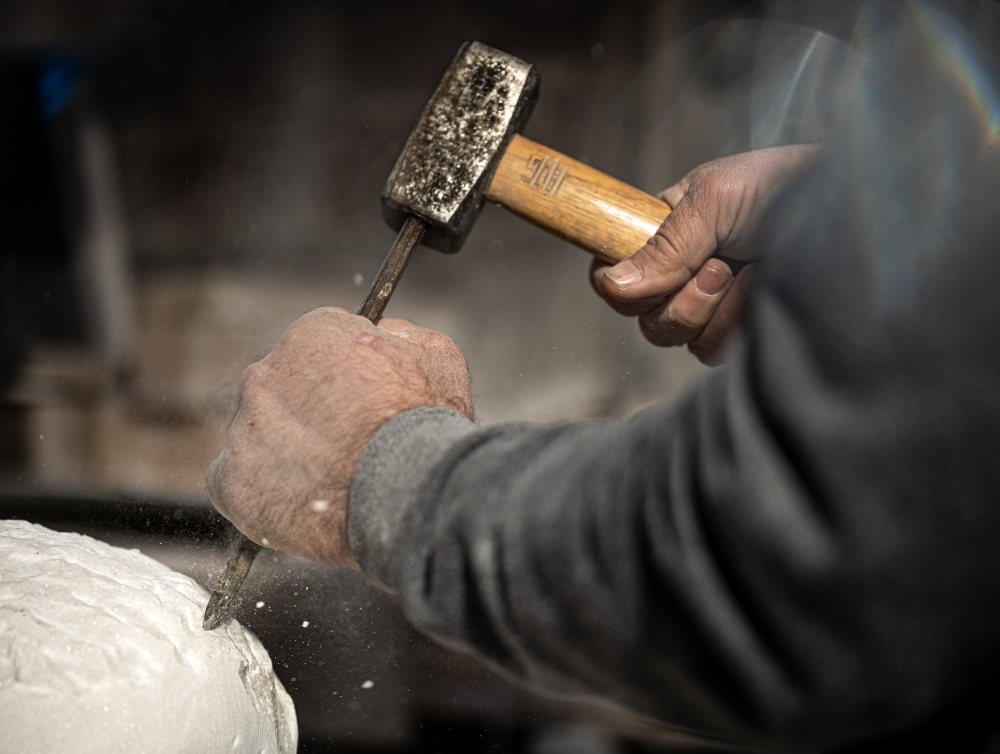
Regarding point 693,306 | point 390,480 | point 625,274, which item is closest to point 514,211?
point 625,274

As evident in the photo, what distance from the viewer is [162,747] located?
2.29ft

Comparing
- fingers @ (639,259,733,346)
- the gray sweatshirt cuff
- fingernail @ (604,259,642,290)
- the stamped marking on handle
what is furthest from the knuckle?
the gray sweatshirt cuff

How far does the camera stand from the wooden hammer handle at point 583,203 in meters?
0.80

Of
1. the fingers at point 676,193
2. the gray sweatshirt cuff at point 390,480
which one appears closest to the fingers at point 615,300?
the fingers at point 676,193

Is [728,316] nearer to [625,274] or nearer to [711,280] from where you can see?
[711,280]

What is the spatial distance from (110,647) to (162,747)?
0.12m

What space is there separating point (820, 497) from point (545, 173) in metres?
0.57

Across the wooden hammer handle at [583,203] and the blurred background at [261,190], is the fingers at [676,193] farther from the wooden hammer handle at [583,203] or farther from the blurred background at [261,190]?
the blurred background at [261,190]

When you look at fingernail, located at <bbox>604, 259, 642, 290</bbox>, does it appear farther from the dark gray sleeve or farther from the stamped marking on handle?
the dark gray sleeve

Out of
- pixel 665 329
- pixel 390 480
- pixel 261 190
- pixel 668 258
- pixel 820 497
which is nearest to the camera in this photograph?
pixel 820 497

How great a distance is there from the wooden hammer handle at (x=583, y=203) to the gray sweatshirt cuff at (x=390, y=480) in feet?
1.14

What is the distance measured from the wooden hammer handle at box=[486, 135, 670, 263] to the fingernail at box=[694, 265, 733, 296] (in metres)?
0.09

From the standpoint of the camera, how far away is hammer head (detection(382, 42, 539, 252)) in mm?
813

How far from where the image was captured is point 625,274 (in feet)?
2.65
